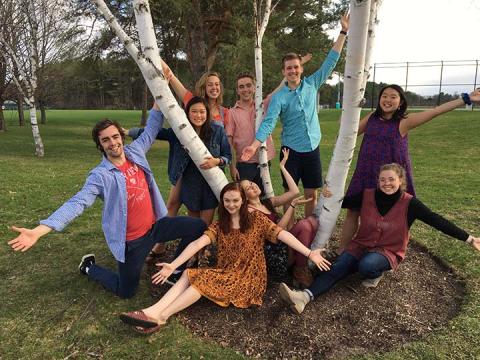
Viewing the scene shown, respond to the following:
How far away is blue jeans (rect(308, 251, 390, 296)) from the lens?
3.51 m

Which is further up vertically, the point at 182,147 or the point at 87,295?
the point at 182,147

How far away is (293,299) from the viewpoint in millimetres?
3264

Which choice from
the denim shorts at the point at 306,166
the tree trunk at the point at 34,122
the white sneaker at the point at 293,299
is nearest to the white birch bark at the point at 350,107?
the denim shorts at the point at 306,166

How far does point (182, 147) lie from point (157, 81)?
0.73m

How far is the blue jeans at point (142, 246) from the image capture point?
3.63m

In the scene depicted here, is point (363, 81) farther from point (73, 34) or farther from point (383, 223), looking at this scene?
point (73, 34)

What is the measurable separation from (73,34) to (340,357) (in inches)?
626

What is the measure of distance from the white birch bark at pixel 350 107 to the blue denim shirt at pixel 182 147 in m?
1.06

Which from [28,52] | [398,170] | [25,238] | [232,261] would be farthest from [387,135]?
[28,52]

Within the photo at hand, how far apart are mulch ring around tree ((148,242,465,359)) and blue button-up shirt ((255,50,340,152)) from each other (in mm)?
1424

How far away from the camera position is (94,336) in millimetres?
3170

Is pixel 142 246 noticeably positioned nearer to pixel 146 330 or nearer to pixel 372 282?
pixel 146 330

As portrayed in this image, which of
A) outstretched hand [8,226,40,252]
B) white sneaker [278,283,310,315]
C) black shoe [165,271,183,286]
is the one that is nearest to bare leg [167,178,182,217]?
black shoe [165,271,183,286]

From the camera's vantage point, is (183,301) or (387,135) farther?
(387,135)
